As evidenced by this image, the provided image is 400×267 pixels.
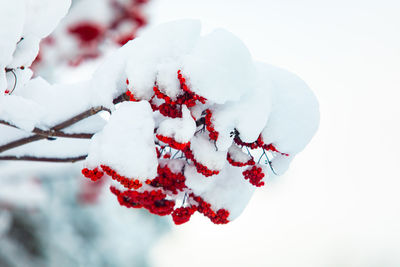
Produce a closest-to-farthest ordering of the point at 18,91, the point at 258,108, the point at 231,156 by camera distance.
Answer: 1. the point at 258,108
2. the point at 231,156
3. the point at 18,91

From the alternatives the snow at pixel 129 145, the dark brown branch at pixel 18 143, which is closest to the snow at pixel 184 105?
the snow at pixel 129 145

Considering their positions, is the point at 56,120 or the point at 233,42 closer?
the point at 233,42

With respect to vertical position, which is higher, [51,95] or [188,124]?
[51,95]

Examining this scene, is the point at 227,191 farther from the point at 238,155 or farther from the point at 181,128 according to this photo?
the point at 181,128

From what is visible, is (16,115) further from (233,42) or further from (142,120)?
(233,42)

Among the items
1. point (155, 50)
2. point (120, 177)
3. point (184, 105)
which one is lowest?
point (120, 177)

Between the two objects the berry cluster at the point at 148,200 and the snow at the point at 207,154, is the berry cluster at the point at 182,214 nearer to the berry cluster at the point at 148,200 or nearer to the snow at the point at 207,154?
the berry cluster at the point at 148,200

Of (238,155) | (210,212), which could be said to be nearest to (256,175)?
(238,155)

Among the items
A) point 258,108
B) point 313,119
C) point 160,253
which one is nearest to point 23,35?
point 258,108
